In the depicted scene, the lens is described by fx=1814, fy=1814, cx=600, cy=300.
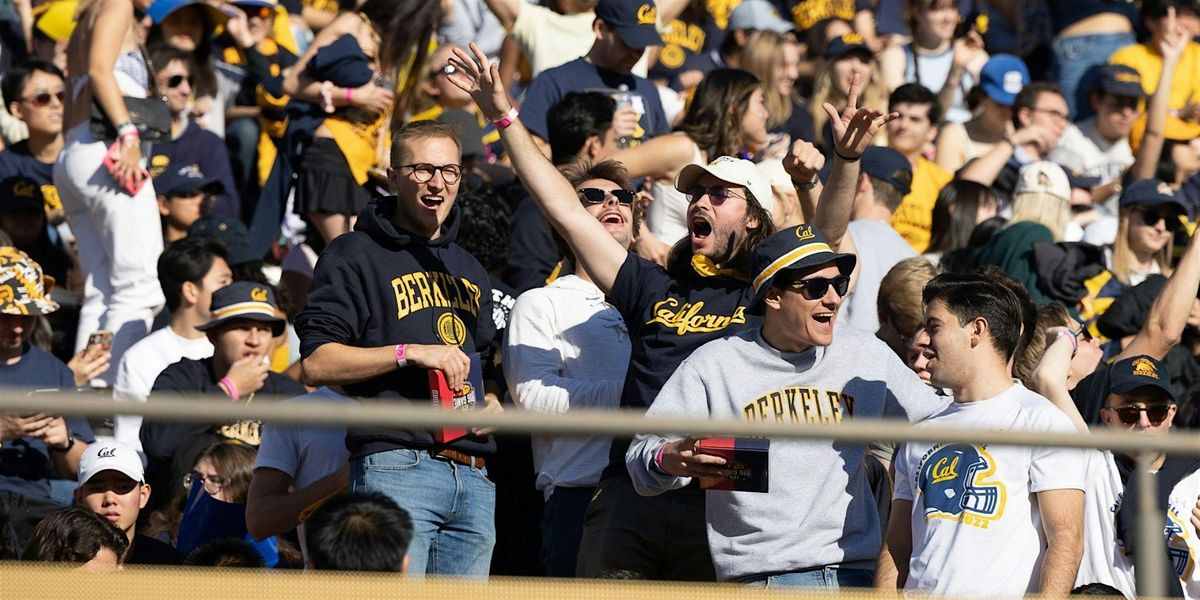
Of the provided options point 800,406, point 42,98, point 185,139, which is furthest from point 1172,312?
point 42,98

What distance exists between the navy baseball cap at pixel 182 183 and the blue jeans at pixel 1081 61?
6058 millimetres

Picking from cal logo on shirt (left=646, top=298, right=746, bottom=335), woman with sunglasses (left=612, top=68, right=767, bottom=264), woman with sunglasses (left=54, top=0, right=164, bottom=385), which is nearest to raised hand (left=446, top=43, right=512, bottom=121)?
cal logo on shirt (left=646, top=298, right=746, bottom=335)

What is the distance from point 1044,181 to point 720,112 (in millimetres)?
1829

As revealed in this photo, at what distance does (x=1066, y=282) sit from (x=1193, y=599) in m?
2.59

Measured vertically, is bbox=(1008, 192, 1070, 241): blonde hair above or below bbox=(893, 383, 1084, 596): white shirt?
above

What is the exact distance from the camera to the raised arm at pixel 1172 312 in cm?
687

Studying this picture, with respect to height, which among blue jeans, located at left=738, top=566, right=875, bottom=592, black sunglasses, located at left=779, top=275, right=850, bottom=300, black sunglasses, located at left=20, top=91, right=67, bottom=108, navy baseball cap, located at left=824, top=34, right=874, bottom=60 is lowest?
blue jeans, located at left=738, top=566, right=875, bottom=592

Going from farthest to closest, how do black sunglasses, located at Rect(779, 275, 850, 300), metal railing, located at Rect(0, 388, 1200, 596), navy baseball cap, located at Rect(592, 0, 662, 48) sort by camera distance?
navy baseball cap, located at Rect(592, 0, 662, 48) < black sunglasses, located at Rect(779, 275, 850, 300) < metal railing, located at Rect(0, 388, 1200, 596)

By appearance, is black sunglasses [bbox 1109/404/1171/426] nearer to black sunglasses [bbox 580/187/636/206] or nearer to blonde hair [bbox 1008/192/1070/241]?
black sunglasses [bbox 580/187/636/206]

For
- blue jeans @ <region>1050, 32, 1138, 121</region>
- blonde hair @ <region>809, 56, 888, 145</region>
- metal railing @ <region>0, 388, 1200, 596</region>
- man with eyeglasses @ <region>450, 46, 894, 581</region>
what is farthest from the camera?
blue jeans @ <region>1050, 32, 1138, 121</region>

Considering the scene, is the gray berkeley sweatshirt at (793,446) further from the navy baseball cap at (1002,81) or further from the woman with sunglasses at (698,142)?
the navy baseball cap at (1002,81)

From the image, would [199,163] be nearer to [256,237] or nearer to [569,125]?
[256,237]

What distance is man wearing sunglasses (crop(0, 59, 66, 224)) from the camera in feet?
30.2

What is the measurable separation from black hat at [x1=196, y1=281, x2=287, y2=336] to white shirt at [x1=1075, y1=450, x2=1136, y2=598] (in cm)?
350
